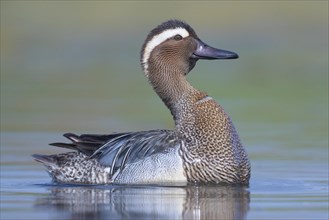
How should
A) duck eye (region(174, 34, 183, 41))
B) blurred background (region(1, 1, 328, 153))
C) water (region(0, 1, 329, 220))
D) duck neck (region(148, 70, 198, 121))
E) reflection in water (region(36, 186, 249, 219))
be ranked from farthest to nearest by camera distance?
blurred background (region(1, 1, 328, 153)) < duck eye (region(174, 34, 183, 41)) < duck neck (region(148, 70, 198, 121)) < water (region(0, 1, 329, 220)) < reflection in water (region(36, 186, 249, 219))

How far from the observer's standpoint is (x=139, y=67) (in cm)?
3142

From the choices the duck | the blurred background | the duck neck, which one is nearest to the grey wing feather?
the duck

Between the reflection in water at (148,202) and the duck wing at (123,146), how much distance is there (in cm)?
41

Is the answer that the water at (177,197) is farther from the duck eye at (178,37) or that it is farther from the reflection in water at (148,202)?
the duck eye at (178,37)

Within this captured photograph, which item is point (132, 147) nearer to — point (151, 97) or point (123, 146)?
point (123, 146)

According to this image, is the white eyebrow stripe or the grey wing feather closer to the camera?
the grey wing feather

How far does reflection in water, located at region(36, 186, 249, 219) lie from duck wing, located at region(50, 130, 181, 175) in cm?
41

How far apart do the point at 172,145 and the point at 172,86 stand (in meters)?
0.83

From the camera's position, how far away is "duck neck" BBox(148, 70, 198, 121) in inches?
559

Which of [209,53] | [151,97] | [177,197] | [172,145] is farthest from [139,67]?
[177,197]

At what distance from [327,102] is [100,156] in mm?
9580

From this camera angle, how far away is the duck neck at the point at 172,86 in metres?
14.2

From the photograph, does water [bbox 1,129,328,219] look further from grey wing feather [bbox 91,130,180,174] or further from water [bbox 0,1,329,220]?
grey wing feather [bbox 91,130,180,174]

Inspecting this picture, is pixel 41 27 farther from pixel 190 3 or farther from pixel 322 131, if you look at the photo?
pixel 322 131
